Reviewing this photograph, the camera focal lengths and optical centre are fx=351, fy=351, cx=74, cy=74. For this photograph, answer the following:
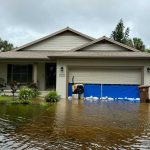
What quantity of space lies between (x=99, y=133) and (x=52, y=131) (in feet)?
3.91

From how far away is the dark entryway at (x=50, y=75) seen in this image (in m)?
28.4

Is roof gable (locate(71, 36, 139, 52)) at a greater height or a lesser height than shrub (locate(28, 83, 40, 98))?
greater

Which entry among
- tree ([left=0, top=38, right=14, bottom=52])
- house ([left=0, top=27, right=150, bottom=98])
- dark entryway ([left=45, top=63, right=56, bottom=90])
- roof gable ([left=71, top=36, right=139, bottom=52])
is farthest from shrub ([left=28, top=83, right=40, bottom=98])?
tree ([left=0, top=38, right=14, bottom=52])

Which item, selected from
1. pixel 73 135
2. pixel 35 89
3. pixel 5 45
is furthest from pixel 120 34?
pixel 73 135

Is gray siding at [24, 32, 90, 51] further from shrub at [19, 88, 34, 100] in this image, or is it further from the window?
shrub at [19, 88, 34, 100]

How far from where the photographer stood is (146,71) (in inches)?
958

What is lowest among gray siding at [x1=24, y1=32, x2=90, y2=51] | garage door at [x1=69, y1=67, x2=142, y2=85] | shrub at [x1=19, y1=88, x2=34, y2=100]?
shrub at [x1=19, y1=88, x2=34, y2=100]

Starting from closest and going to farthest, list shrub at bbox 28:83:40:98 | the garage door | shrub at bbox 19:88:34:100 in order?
1. shrub at bbox 19:88:34:100
2. shrub at bbox 28:83:40:98
3. the garage door

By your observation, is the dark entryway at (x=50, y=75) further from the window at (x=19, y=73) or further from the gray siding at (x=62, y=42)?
the gray siding at (x=62, y=42)

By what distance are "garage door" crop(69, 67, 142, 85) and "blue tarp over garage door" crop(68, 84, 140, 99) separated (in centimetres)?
40

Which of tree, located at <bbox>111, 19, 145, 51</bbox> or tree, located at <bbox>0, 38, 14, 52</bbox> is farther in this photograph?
tree, located at <bbox>0, 38, 14, 52</bbox>

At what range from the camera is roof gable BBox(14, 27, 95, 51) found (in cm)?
2969

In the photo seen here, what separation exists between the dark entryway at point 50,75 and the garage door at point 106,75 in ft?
10.5

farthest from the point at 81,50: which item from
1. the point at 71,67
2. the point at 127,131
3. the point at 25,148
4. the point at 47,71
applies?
the point at 25,148
